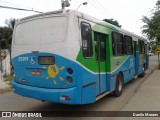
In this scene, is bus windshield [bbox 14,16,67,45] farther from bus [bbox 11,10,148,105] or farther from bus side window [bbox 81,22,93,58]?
bus side window [bbox 81,22,93,58]

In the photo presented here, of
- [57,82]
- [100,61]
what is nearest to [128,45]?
[100,61]

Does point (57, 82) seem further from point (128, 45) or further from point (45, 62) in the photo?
point (128, 45)

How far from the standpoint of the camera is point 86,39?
6.77 meters

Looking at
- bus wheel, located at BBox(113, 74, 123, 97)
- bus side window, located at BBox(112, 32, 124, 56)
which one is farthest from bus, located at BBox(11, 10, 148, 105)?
bus wheel, located at BBox(113, 74, 123, 97)

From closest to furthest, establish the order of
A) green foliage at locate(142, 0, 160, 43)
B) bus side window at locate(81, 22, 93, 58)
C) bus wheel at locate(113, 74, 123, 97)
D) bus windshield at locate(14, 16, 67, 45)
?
bus windshield at locate(14, 16, 67, 45) < bus side window at locate(81, 22, 93, 58) < bus wheel at locate(113, 74, 123, 97) < green foliage at locate(142, 0, 160, 43)

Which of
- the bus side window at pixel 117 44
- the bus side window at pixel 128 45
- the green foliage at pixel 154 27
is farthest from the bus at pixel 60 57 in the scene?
the green foliage at pixel 154 27

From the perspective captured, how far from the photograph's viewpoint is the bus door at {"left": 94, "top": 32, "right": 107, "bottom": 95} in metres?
7.52

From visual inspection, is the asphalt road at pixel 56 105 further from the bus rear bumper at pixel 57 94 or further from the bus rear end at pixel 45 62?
the bus rear end at pixel 45 62

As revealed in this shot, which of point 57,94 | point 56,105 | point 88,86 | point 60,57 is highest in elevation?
point 60,57

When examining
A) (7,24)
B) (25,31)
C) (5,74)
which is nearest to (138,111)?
(25,31)

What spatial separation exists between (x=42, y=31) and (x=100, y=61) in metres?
2.14

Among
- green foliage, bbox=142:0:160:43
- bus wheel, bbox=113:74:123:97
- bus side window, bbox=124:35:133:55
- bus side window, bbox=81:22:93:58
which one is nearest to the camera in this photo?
bus side window, bbox=81:22:93:58

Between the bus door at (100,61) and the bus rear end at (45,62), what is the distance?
142cm

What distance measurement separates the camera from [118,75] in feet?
31.7
